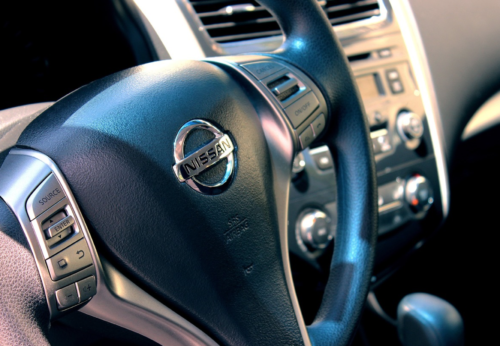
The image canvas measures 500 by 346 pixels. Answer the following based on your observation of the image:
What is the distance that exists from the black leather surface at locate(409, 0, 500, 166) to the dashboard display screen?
175 mm

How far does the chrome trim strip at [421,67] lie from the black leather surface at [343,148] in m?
0.60

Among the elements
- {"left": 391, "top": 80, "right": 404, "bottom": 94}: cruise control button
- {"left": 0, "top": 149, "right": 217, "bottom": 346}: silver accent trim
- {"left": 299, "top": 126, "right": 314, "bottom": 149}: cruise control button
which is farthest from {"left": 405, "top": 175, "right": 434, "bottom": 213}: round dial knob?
{"left": 0, "top": 149, "right": 217, "bottom": 346}: silver accent trim

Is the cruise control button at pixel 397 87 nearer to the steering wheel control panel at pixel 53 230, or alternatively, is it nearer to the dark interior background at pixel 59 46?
the dark interior background at pixel 59 46

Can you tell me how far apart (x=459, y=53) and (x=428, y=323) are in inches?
30.6

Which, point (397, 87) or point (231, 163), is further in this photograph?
point (397, 87)

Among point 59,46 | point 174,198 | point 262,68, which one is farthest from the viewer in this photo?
point 59,46

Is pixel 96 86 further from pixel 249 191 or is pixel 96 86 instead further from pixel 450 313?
pixel 450 313

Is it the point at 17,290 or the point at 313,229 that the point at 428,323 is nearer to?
the point at 313,229

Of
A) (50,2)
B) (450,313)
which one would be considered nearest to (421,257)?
(450,313)

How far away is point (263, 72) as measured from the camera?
703mm

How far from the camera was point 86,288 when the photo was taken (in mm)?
489

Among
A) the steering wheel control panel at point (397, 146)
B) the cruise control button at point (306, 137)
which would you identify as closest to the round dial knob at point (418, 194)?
the steering wheel control panel at point (397, 146)

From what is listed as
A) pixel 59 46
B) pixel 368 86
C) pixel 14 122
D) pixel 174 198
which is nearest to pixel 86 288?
pixel 174 198

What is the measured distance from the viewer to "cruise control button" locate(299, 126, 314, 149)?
28.0 inches
